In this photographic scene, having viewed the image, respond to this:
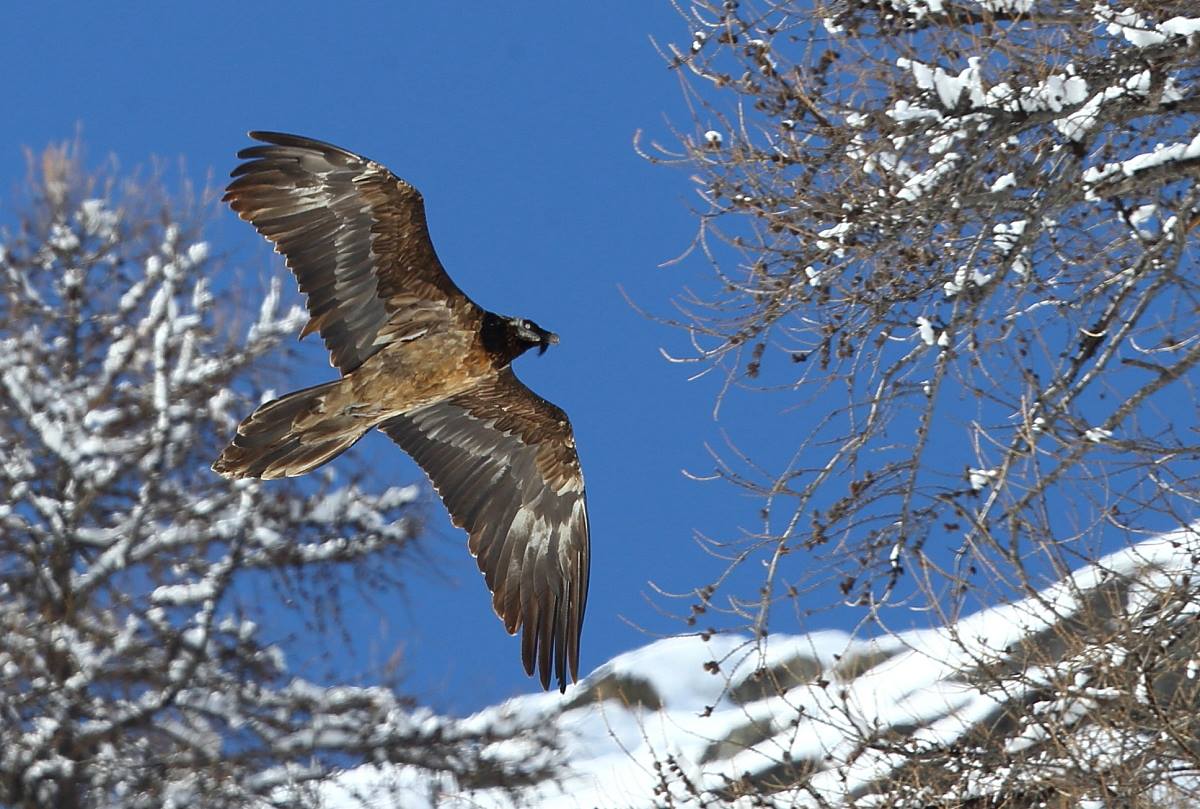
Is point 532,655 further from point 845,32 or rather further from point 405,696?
point 405,696

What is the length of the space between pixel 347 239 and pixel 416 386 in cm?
95

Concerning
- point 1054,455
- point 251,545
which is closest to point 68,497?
point 251,545

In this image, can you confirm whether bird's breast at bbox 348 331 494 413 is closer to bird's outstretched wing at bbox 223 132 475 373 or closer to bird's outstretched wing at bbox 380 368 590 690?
bird's outstretched wing at bbox 223 132 475 373

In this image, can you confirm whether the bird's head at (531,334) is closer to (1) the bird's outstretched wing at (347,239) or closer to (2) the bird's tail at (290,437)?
(1) the bird's outstretched wing at (347,239)

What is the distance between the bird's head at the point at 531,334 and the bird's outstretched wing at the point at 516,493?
0.56 m

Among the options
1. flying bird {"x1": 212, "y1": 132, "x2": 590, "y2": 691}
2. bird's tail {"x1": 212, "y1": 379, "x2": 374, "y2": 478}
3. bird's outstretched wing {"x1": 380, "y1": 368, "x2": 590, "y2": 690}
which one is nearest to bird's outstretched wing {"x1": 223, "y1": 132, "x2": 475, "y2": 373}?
flying bird {"x1": 212, "y1": 132, "x2": 590, "y2": 691}

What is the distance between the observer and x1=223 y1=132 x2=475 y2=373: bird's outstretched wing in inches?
306

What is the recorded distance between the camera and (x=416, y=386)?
838cm

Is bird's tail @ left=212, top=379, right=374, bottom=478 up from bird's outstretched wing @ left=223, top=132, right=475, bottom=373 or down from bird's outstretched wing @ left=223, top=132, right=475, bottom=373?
down

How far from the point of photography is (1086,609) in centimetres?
704

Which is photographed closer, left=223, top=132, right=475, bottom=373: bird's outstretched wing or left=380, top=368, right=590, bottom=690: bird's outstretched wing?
left=223, top=132, right=475, bottom=373: bird's outstretched wing

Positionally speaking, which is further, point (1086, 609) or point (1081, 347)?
point (1081, 347)

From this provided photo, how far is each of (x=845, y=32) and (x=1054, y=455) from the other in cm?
253

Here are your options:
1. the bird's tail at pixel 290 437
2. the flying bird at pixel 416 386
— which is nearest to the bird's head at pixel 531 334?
the flying bird at pixel 416 386
